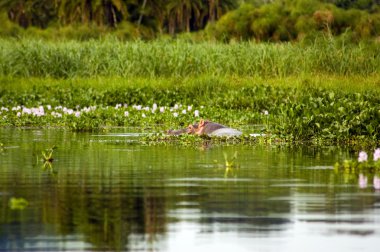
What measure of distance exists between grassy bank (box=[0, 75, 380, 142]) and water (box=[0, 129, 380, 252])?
139 centimetres

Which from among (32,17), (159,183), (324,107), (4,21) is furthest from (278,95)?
(32,17)

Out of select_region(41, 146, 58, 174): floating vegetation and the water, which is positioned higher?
select_region(41, 146, 58, 174): floating vegetation

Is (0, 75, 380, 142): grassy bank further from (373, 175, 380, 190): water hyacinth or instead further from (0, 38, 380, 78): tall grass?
(373, 175, 380, 190): water hyacinth

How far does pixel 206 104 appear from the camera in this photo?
24531 millimetres

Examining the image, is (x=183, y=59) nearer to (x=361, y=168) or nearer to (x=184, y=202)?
(x=361, y=168)

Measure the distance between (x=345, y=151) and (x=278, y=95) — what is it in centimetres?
878

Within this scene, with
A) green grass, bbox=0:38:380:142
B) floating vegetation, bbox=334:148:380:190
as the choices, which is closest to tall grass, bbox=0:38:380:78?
green grass, bbox=0:38:380:142

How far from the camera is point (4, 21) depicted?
61250 millimetres

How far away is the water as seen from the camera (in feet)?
24.3

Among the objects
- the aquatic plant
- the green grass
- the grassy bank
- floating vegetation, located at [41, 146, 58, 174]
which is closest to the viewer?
the aquatic plant

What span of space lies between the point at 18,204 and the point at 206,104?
614 inches

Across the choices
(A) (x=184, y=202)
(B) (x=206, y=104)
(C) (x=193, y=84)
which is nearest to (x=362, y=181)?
(A) (x=184, y=202)

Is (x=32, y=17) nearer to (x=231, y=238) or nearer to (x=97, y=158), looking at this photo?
(x=97, y=158)

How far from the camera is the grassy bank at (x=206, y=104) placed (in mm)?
16094
